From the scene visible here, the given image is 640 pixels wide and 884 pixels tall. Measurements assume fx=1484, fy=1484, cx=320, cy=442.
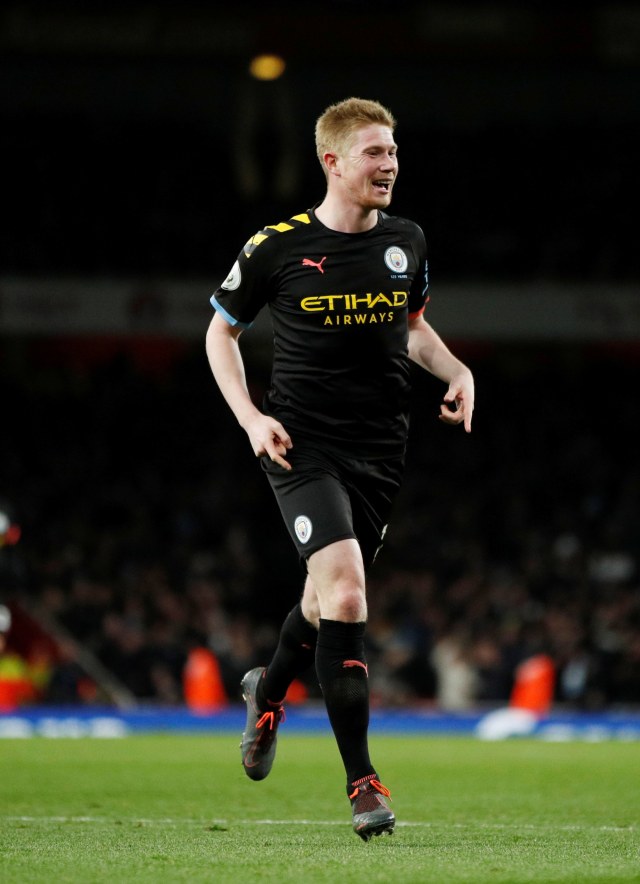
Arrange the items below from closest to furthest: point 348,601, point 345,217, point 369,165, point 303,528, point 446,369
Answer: point 348,601
point 303,528
point 369,165
point 345,217
point 446,369

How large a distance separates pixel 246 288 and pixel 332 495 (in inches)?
32.2

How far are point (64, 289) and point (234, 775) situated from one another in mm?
12696

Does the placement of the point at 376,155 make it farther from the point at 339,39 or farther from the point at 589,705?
the point at 339,39

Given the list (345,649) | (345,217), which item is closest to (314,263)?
(345,217)

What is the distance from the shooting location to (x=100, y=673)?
1570cm

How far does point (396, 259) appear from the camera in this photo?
17.0ft

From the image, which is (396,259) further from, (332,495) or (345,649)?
(345,649)

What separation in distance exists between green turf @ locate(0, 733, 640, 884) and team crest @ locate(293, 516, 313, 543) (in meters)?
0.96

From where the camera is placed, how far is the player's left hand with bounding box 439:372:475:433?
5074 millimetres

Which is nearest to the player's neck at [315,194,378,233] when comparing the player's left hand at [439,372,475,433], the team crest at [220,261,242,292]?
the team crest at [220,261,242,292]

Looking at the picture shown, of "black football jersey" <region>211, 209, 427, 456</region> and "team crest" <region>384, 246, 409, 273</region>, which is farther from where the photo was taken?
"team crest" <region>384, 246, 409, 273</region>

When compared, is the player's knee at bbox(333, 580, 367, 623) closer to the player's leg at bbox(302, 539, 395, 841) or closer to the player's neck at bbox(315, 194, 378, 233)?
the player's leg at bbox(302, 539, 395, 841)

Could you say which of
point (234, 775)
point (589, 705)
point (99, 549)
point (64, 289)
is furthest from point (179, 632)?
point (234, 775)

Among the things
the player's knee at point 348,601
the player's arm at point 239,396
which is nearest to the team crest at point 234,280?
the player's arm at point 239,396
